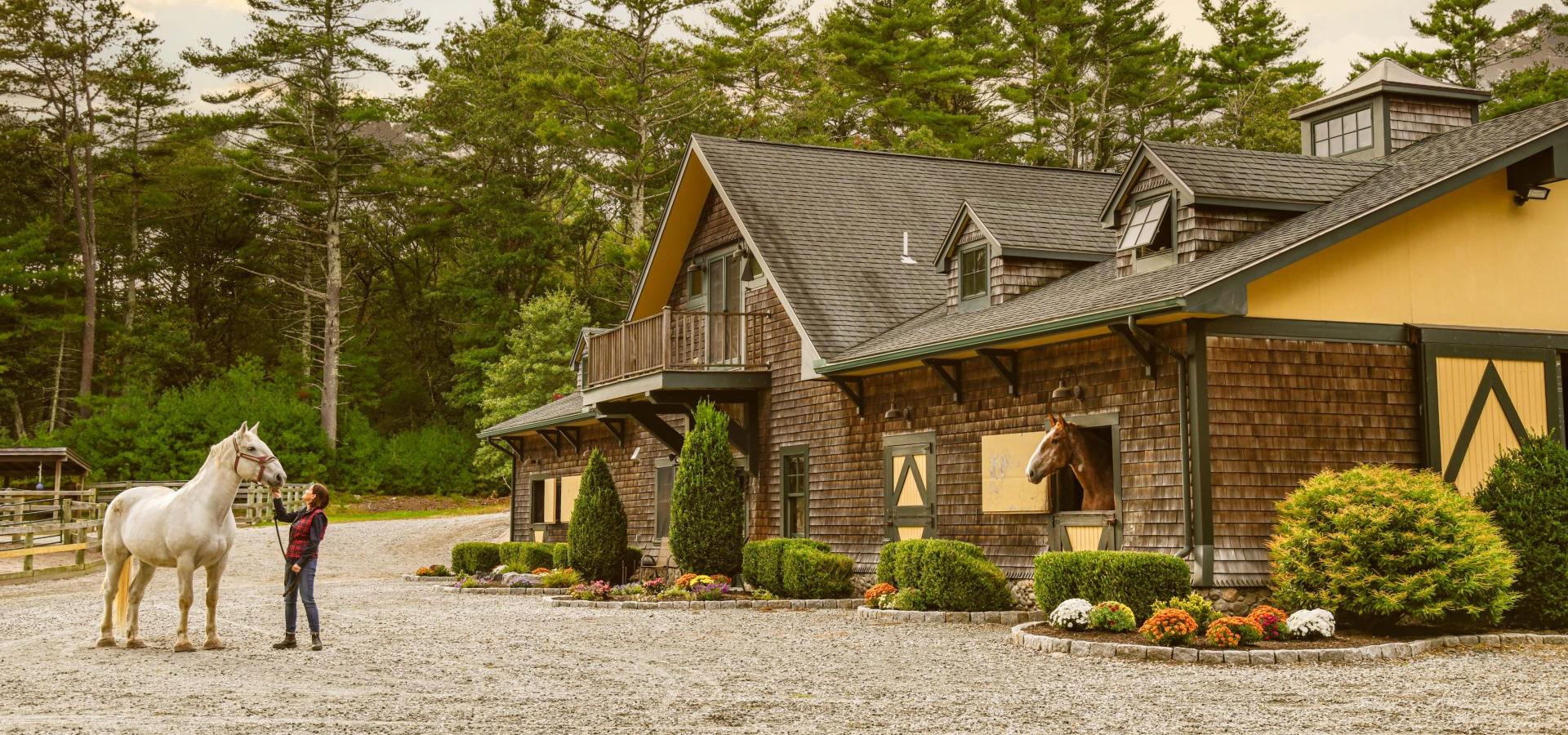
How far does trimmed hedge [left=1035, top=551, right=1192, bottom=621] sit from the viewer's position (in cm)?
1416

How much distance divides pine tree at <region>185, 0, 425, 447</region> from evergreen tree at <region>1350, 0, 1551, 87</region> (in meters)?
36.7

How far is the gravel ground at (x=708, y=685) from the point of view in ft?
29.2

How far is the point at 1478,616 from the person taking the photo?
1376 centimetres

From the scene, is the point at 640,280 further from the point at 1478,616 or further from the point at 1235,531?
the point at 1478,616

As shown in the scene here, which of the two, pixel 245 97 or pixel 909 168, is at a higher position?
pixel 245 97

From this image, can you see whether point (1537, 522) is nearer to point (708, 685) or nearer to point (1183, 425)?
point (1183, 425)

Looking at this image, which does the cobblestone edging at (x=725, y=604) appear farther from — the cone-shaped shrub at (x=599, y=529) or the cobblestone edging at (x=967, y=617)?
the cone-shaped shrub at (x=599, y=529)

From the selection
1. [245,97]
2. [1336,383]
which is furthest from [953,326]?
[245,97]

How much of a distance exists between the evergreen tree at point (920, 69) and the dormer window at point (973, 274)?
27820mm

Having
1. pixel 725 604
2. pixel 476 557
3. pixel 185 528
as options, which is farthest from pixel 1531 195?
pixel 476 557

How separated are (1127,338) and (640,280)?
1367 cm

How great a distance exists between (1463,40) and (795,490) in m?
34.1

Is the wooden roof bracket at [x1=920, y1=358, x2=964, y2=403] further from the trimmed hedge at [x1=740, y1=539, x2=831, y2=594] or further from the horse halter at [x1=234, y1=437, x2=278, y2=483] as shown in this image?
the horse halter at [x1=234, y1=437, x2=278, y2=483]

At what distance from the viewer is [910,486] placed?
20312 mm
